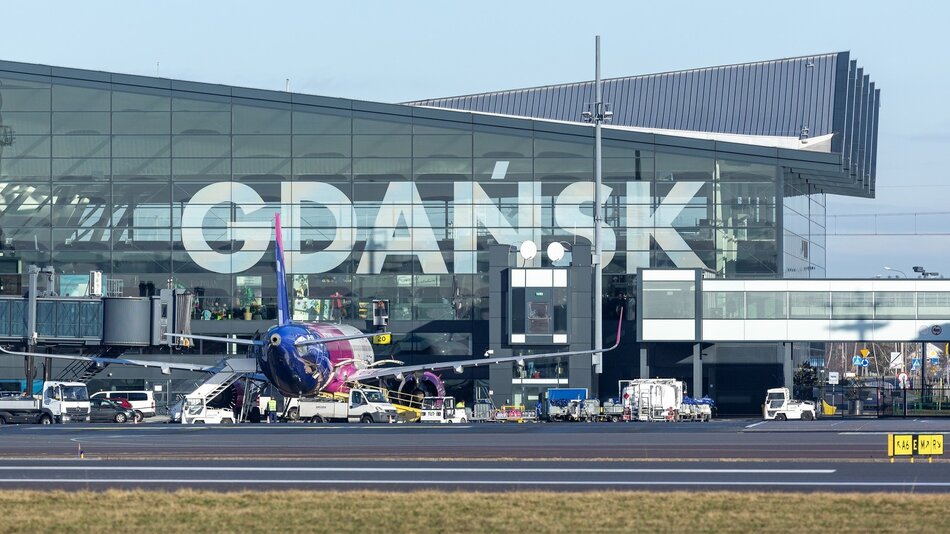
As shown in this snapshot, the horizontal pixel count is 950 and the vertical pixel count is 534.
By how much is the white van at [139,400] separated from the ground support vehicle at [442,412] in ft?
52.0

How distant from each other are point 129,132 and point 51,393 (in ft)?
88.6

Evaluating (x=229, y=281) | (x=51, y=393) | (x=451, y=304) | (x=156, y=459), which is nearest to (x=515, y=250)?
(x=451, y=304)

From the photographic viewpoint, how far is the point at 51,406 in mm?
71375

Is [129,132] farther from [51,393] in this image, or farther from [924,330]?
[924,330]

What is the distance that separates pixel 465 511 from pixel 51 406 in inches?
2086

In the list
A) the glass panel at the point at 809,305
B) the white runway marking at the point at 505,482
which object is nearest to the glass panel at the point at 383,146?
the glass panel at the point at 809,305

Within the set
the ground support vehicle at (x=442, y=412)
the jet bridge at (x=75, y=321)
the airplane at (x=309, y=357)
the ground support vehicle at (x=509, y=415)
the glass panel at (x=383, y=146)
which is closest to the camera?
the airplane at (x=309, y=357)

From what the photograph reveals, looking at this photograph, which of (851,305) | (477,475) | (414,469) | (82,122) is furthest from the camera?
(82,122)

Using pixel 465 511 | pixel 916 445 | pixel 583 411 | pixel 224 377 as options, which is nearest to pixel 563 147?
pixel 583 411

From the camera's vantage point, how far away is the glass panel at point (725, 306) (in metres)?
84.1

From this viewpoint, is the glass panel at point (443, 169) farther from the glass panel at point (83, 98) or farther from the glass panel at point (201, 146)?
the glass panel at point (83, 98)

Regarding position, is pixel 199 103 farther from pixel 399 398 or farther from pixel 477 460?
pixel 477 460

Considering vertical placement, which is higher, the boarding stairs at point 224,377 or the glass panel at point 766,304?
the glass panel at point 766,304

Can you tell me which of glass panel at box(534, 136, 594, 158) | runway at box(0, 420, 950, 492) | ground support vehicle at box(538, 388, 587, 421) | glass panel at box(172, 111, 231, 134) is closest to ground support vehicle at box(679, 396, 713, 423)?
ground support vehicle at box(538, 388, 587, 421)
